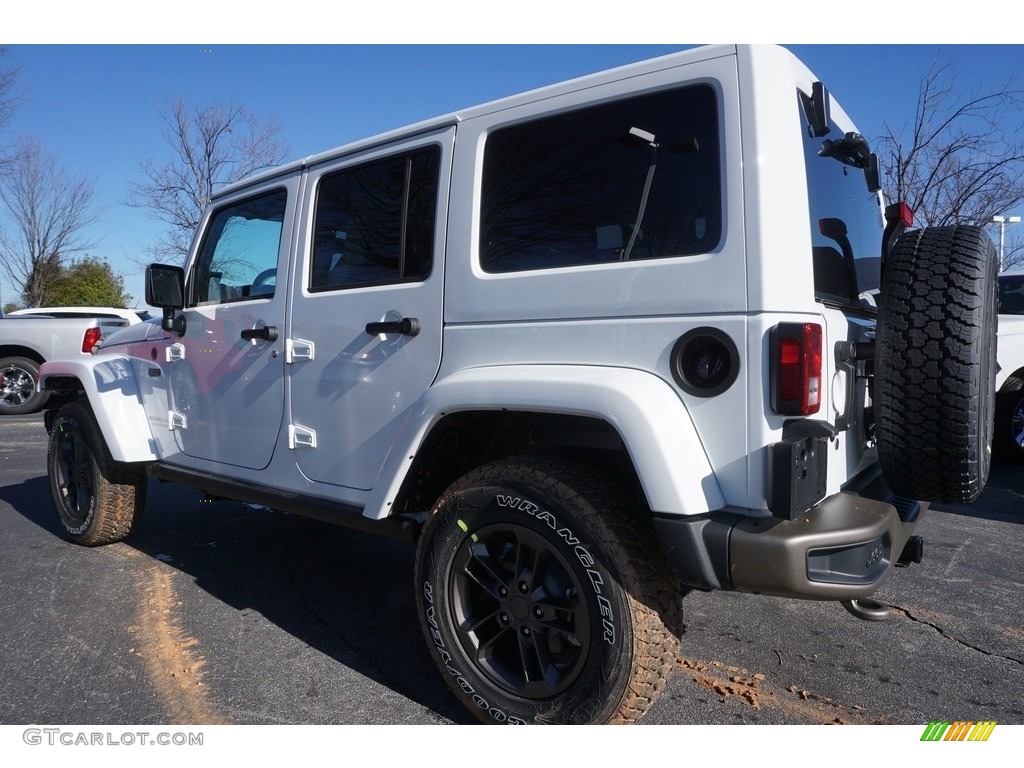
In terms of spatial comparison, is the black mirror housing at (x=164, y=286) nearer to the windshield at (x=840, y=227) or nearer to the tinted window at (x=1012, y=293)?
the windshield at (x=840, y=227)

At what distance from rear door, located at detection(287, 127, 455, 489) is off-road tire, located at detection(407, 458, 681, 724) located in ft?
1.69

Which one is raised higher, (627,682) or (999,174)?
(999,174)

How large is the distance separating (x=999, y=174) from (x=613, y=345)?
988cm

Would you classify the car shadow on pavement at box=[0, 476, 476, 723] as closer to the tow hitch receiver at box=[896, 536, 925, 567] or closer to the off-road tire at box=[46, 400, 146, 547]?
the off-road tire at box=[46, 400, 146, 547]

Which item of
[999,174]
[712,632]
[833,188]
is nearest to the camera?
[833,188]

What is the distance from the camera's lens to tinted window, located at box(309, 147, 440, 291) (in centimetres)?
273

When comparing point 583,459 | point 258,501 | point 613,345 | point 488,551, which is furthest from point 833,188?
point 258,501

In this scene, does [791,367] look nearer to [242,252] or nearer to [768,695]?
[768,695]

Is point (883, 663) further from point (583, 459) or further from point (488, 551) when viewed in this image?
point (488, 551)

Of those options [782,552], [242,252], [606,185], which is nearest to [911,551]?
[782,552]

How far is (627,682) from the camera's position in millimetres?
2047

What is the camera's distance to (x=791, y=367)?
1.93m

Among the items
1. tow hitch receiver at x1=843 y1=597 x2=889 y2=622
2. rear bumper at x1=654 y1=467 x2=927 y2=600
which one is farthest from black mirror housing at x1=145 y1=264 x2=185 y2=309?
tow hitch receiver at x1=843 y1=597 x2=889 y2=622

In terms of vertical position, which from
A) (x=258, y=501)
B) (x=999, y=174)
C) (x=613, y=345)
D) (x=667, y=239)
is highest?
(x=999, y=174)
